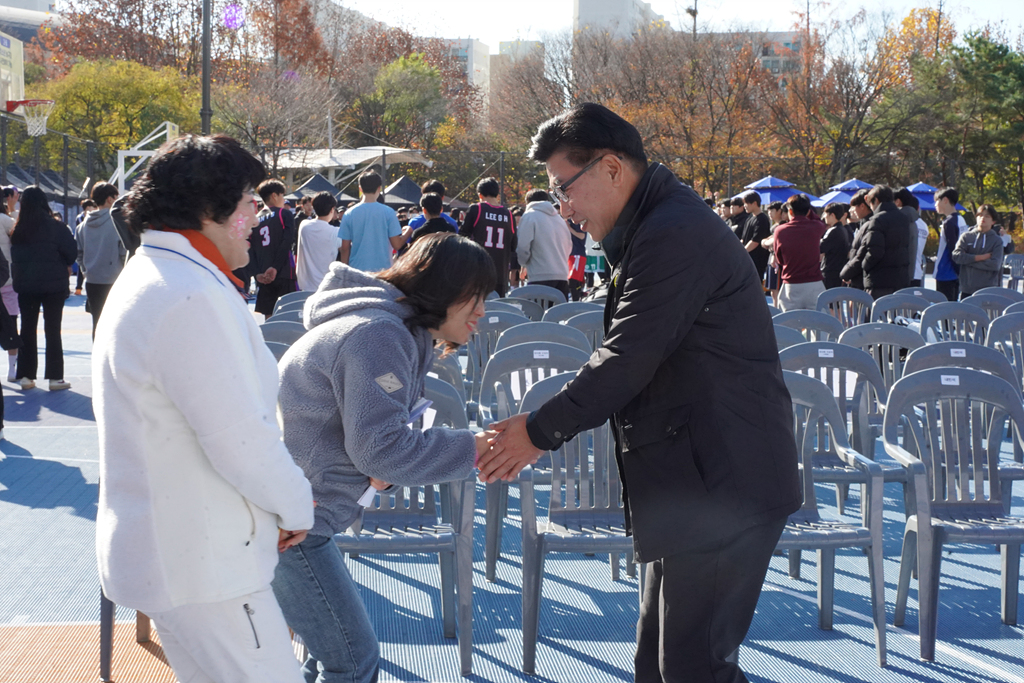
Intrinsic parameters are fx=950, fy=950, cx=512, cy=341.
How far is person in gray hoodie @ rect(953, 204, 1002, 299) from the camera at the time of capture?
1174cm

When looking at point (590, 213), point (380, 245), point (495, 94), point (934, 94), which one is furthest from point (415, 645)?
point (495, 94)

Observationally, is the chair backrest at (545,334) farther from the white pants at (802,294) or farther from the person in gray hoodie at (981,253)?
the person in gray hoodie at (981,253)

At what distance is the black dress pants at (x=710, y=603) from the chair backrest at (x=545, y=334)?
3.16 m

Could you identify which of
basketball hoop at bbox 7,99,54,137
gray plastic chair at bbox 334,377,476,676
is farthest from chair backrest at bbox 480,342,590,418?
basketball hoop at bbox 7,99,54,137

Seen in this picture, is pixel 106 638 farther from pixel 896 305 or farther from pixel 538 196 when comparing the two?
pixel 538 196

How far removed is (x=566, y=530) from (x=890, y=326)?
10.3 feet

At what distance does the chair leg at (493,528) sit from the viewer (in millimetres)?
4445

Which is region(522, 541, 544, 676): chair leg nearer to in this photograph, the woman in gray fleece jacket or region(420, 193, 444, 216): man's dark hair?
the woman in gray fleece jacket

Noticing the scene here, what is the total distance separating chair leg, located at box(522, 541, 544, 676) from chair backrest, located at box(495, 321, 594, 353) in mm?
2013

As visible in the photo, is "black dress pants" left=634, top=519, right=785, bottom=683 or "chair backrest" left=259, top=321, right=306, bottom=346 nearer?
"black dress pants" left=634, top=519, right=785, bottom=683

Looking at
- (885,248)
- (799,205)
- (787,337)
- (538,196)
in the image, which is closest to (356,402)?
(787,337)

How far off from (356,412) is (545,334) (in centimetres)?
336

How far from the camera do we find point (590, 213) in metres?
2.43

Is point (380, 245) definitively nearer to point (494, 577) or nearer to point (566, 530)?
point (494, 577)
